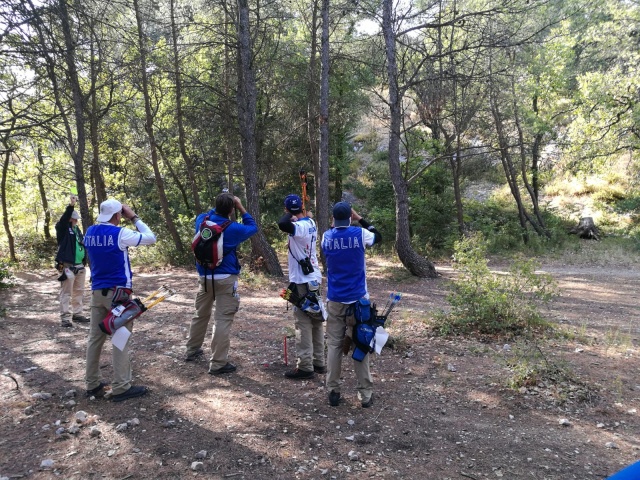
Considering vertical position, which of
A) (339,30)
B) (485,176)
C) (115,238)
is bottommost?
(115,238)

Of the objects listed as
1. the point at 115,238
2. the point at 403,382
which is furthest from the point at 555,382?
the point at 115,238

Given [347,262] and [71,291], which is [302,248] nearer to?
[347,262]

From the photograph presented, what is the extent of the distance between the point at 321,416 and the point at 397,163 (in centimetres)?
890

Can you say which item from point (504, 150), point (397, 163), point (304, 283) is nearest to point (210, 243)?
point (304, 283)

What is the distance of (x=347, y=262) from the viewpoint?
454cm

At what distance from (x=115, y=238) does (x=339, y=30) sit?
14.4 meters

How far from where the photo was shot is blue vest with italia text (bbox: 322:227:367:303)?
14.8 ft

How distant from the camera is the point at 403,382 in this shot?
5.09 meters

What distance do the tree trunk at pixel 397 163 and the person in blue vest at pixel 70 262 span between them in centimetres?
777

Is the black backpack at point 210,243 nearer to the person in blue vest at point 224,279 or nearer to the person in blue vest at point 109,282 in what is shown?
the person in blue vest at point 224,279

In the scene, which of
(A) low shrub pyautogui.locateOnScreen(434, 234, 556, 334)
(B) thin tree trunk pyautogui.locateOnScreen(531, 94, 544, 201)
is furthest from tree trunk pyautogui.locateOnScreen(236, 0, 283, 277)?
(B) thin tree trunk pyautogui.locateOnScreen(531, 94, 544, 201)

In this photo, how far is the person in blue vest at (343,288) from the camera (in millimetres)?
4469

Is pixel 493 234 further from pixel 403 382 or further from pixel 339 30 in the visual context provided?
pixel 403 382

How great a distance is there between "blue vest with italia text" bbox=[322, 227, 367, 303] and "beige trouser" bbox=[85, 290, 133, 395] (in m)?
2.17
